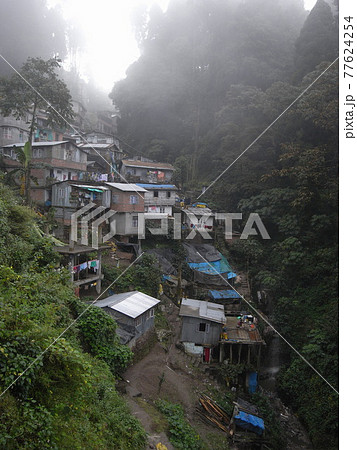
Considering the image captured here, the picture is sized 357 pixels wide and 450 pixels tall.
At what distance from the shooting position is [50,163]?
22953 millimetres

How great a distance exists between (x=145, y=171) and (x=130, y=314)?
2100cm

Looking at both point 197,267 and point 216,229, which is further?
point 216,229

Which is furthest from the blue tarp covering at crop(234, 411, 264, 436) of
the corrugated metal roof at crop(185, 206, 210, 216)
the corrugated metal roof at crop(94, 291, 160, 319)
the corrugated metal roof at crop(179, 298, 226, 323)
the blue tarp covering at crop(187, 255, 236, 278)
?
the corrugated metal roof at crop(185, 206, 210, 216)

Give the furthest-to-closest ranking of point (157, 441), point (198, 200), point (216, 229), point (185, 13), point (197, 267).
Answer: point (185, 13), point (198, 200), point (216, 229), point (197, 267), point (157, 441)

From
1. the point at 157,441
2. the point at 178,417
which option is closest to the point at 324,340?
the point at 178,417

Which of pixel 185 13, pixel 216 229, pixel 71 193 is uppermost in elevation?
pixel 185 13

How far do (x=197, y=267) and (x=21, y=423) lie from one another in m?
18.2

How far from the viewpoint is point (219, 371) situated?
47.3ft

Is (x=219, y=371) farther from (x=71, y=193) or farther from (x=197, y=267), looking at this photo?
(x=71, y=193)

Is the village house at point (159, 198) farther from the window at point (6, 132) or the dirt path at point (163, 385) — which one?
the dirt path at point (163, 385)

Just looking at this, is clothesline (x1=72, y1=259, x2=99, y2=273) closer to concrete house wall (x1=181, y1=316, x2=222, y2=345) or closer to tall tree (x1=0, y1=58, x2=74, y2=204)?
concrete house wall (x1=181, y1=316, x2=222, y2=345)

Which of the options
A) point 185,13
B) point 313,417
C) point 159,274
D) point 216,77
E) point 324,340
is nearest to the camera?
point 313,417

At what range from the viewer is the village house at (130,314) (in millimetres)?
12727

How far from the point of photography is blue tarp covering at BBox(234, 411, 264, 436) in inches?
436
